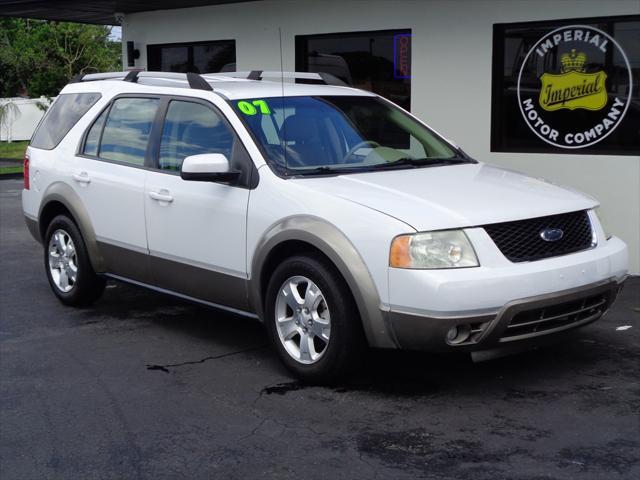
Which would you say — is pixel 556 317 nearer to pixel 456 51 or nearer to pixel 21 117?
pixel 456 51

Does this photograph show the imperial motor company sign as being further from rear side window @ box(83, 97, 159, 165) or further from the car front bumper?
rear side window @ box(83, 97, 159, 165)

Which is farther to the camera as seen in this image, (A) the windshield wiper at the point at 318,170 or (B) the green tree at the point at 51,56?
(B) the green tree at the point at 51,56

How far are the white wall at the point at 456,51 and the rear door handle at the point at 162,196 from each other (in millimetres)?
3978

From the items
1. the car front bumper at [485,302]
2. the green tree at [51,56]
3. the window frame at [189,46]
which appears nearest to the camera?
the car front bumper at [485,302]

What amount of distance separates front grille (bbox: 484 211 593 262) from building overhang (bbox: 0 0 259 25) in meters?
7.35

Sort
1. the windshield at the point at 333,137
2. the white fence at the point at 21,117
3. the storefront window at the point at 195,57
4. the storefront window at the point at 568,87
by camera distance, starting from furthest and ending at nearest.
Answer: the white fence at the point at 21,117
the storefront window at the point at 195,57
the storefront window at the point at 568,87
the windshield at the point at 333,137

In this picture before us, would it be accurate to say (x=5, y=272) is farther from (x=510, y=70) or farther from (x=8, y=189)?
(x=8, y=189)

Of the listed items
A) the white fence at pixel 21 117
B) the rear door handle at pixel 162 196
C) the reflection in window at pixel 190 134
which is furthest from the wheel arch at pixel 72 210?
the white fence at pixel 21 117

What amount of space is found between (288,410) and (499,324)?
1252 mm

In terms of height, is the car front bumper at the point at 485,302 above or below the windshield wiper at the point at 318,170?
below

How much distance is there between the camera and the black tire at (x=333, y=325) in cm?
528

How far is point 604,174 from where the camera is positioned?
8945 millimetres

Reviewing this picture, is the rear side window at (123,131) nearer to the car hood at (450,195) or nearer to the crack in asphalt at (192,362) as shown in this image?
the crack in asphalt at (192,362)

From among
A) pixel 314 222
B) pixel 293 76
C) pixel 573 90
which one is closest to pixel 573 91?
pixel 573 90
